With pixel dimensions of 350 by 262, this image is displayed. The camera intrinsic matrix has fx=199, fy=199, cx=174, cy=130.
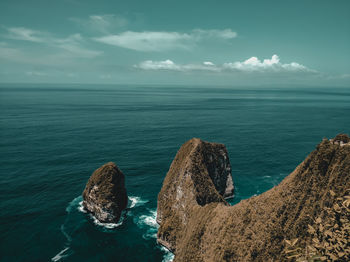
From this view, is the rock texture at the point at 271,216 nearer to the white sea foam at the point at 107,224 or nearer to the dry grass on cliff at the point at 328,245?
the dry grass on cliff at the point at 328,245

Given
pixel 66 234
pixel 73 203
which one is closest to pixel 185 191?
pixel 66 234

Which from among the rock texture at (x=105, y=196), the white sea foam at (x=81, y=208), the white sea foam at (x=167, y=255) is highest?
the rock texture at (x=105, y=196)

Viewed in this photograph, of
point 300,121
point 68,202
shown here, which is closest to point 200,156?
point 68,202

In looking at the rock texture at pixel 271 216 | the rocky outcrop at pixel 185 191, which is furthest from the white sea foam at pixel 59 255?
the rock texture at pixel 271 216

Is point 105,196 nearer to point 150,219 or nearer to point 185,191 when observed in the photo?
point 150,219

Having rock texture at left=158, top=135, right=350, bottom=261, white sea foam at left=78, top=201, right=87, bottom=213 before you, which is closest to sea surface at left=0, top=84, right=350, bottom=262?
white sea foam at left=78, top=201, right=87, bottom=213

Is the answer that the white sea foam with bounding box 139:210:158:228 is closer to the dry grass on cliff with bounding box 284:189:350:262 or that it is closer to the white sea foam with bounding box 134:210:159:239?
the white sea foam with bounding box 134:210:159:239
